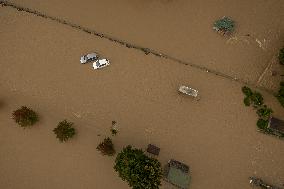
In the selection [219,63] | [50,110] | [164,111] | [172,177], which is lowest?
[172,177]

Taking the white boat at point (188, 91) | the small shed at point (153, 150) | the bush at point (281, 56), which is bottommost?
the small shed at point (153, 150)

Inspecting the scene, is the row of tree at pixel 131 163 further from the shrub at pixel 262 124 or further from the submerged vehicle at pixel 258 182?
the shrub at pixel 262 124

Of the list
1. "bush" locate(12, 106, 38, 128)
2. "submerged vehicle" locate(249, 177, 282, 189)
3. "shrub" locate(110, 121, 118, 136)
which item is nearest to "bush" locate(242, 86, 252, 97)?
"submerged vehicle" locate(249, 177, 282, 189)

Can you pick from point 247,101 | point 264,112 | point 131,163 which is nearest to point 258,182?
point 264,112

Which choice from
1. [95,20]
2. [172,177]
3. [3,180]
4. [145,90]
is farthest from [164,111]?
[3,180]

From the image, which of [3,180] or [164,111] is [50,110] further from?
[164,111]

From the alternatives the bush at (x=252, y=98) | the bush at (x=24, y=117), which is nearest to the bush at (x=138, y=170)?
the bush at (x=24, y=117)
